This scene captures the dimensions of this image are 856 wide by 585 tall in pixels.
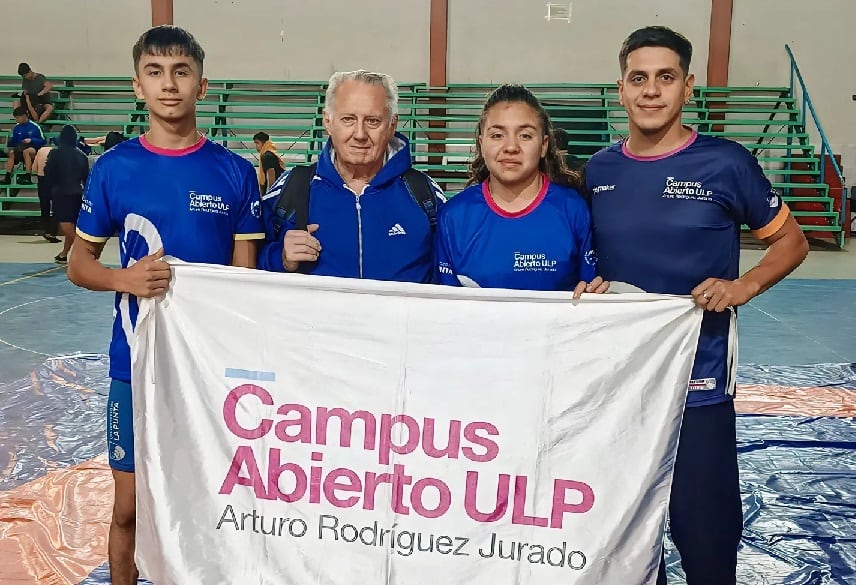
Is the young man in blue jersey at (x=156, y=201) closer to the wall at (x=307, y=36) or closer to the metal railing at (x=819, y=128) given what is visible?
the metal railing at (x=819, y=128)

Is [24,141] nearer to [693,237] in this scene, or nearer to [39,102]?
[39,102]

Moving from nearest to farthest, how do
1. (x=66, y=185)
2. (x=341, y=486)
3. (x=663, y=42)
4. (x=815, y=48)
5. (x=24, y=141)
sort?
1. (x=663, y=42)
2. (x=341, y=486)
3. (x=66, y=185)
4. (x=24, y=141)
5. (x=815, y=48)

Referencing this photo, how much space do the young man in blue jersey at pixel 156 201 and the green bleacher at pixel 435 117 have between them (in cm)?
1142

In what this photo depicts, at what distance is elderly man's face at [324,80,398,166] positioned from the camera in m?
2.47

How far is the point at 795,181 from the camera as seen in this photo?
13844mm

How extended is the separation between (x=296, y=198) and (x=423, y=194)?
39 centimetres

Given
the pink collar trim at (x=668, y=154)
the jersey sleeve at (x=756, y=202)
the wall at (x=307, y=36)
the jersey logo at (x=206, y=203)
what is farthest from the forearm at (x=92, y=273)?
the wall at (x=307, y=36)

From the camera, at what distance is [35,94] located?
14.4 meters

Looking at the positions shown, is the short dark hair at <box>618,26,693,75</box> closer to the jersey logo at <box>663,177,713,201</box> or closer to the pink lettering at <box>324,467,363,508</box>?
the jersey logo at <box>663,177,713,201</box>

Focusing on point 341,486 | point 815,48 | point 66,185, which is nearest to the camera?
point 341,486

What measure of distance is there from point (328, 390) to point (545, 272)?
2.33 ft

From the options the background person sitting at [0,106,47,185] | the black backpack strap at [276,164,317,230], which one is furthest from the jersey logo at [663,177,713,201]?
the background person sitting at [0,106,47,185]

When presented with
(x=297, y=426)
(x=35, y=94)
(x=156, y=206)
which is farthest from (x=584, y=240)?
→ (x=35, y=94)

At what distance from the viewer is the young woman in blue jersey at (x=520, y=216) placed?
2457 mm
